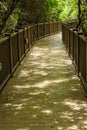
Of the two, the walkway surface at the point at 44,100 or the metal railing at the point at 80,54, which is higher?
the metal railing at the point at 80,54

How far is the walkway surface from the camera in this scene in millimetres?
5820

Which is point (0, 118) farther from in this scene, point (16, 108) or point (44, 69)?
point (44, 69)

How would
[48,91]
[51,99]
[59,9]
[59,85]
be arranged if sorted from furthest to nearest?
[59,9]
[59,85]
[48,91]
[51,99]

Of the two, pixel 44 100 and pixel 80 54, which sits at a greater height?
pixel 80 54

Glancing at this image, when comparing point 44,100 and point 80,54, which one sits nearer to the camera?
point 44,100

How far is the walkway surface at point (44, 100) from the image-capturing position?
5.82 m

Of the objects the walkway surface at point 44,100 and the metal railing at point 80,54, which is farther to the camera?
the metal railing at point 80,54

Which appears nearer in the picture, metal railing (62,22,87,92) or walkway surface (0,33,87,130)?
walkway surface (0,33,87,130)

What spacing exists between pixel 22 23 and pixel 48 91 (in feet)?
53.7

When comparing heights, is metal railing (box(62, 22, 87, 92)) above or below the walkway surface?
above

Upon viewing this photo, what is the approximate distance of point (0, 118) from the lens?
614cm

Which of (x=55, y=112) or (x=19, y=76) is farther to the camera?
(x=19, y=76)

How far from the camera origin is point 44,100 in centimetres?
732

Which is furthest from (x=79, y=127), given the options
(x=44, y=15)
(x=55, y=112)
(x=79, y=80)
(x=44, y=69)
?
(x=44, y=15)
